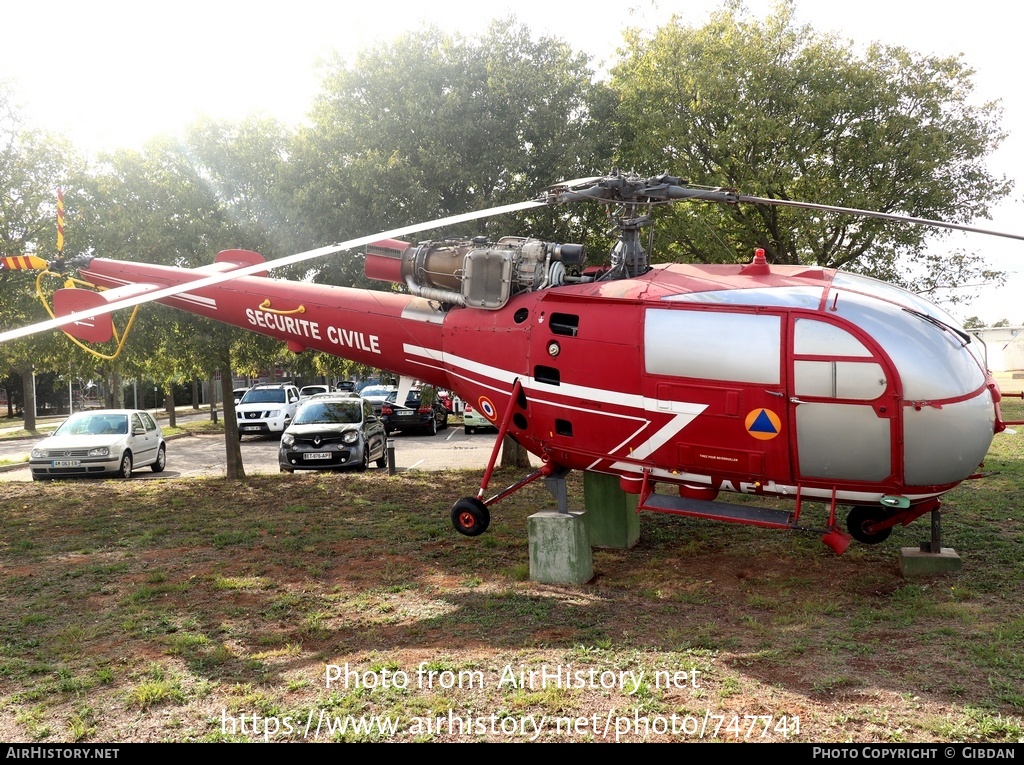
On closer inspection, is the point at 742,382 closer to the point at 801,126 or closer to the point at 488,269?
the point at 488,269

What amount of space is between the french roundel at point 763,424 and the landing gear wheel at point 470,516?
8.95ft

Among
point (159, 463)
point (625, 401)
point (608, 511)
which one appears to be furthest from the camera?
point (159, 463)

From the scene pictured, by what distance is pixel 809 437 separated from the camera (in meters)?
6.12

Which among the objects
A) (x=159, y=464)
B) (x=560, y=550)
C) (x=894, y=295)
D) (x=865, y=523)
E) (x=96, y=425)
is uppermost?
(x=894, y=295)

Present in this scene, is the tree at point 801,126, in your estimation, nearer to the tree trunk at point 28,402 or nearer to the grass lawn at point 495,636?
the grass lawn at point 495,636

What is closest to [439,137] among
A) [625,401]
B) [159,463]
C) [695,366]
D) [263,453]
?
[625,401]

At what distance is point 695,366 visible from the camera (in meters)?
6.45

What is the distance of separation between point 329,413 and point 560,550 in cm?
1036

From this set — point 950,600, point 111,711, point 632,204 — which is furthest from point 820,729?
point 632,204

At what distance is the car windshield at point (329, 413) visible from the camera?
16.2 meters

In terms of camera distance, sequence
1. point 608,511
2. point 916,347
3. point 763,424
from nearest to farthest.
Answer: point 916,347 < point 763,424 < point 608,511

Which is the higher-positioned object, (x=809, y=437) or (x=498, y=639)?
(x=809, y=437)

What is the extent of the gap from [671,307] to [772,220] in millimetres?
10354
